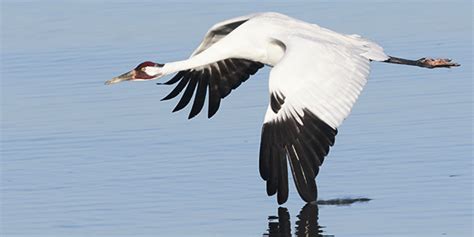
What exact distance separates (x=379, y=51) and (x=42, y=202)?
11.3 ft

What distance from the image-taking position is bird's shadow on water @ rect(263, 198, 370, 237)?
13.1m

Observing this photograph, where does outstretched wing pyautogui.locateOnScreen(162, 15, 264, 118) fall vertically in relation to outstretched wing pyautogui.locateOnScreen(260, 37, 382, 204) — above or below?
above

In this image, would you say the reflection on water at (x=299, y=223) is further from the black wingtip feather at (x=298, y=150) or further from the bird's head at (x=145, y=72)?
the bird's head at (x=145, y=72)

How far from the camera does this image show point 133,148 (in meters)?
16.4

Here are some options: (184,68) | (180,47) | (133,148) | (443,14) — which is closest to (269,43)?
(184,68)

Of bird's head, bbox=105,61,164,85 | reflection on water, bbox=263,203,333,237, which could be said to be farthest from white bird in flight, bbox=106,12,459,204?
reflection on water, bbox=263,203,333,237

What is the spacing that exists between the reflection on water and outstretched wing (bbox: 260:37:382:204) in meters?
0.41

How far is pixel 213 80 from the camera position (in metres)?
16.2

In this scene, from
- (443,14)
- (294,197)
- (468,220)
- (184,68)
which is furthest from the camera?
(443,14)

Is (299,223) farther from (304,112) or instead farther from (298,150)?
(304,112)

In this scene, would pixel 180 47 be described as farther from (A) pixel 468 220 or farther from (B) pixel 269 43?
(A) pixel 468 220

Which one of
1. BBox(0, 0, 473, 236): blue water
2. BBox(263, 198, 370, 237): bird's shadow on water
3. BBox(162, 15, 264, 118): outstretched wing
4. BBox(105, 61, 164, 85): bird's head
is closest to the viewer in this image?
BBox(263, 198, 370, 237): bird's shadow on water

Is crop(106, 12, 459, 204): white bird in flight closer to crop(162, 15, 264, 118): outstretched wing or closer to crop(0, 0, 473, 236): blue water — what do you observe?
crop(162, 15, 264, 118): outstretched wing

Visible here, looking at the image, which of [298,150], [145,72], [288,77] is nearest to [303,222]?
[298,150]
